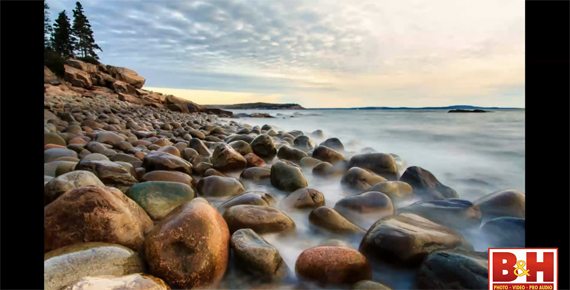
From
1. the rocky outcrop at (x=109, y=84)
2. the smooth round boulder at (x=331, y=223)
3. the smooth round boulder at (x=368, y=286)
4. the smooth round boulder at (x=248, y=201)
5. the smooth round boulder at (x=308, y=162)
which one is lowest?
the smooth round boulder at (x=368, y=286)

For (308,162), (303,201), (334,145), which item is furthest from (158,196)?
(334,145)

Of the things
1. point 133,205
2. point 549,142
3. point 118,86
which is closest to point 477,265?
point 549,142

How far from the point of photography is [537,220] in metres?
1.30

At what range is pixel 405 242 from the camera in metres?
1.43

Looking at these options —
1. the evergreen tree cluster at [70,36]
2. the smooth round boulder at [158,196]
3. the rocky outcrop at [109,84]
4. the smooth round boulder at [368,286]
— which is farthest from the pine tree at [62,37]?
the smooth round boulder at [368,286]

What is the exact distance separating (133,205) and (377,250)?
1.29 metres

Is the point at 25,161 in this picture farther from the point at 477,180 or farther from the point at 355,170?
the point at 477,180

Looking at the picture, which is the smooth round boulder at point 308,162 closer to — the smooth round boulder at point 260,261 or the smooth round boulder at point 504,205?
the smooth round boulder at point 504,205

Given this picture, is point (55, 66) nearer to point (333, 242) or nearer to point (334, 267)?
point (333, 242)

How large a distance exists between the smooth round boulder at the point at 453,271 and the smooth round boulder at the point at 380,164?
1802 millimetres

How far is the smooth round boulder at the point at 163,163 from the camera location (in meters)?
2.59

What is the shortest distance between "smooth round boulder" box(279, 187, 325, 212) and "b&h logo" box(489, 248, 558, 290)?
110 centimetres

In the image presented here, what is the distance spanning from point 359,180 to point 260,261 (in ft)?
5.17

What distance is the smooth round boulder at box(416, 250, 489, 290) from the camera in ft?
3.92
